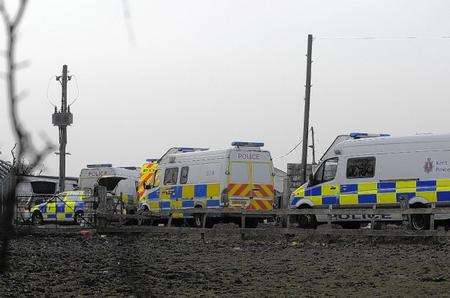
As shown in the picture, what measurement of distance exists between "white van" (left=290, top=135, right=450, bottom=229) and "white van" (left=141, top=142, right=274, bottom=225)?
8.38 ft

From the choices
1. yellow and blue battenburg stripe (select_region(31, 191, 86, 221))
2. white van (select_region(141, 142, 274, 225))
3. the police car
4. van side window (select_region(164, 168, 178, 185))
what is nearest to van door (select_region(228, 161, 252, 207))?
white van (select_region(141, 142, 274, 225))

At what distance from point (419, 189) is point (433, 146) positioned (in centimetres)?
114

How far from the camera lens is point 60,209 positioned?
96.8 feet

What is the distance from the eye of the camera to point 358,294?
7707mm

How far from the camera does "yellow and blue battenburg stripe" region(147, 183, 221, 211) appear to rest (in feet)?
75.9

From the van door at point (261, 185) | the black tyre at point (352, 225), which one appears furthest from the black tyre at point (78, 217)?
the black tyre at point (352, 225)

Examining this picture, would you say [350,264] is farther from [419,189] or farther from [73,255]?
[419,189]

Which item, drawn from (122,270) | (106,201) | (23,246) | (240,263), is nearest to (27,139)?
(122,270)

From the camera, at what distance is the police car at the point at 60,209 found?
1104 inches

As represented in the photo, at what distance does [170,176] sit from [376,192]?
8.36m

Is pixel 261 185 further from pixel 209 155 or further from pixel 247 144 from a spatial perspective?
pixel 209 155

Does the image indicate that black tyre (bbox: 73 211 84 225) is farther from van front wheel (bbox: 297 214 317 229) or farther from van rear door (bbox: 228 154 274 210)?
van front wheel (bbox: 297 214 317 229)

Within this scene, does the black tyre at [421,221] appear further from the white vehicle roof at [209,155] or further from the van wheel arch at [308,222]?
the white vehicle roof at [209,155]

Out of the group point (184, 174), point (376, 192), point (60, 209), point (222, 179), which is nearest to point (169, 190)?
point (184, 174)
